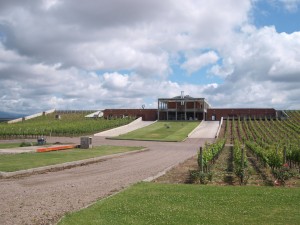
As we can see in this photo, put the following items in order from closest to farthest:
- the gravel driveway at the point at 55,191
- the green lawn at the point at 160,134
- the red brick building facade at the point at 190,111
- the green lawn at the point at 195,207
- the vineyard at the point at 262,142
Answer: the green lawn at the point at 195,207
the gravel driveway at the point at 55,191
the vineyard at the point at 262,142
the green lawn at the point at 160,134
the red brick building facade at the point at 190,111

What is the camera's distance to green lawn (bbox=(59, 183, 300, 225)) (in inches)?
328

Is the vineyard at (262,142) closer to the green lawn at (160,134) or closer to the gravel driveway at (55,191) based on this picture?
the gravel driveway at (55,191)

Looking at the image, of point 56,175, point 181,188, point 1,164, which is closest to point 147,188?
point 181,188

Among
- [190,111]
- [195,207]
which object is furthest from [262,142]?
[190,111]

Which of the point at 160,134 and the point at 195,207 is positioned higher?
the point at 160,134

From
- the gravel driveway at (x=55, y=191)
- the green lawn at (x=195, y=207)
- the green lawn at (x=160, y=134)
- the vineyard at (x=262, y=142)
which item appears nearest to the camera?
the green lawn at (x=195, y=207)

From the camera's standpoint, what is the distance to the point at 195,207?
949 cm

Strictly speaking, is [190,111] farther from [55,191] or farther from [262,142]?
[55,191]

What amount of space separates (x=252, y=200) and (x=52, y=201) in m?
5.67

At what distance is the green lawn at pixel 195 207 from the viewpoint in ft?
27.3

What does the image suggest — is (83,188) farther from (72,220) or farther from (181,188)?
(72,220)

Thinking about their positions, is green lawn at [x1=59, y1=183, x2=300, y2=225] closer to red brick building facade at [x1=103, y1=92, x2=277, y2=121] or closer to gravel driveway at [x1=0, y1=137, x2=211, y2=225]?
gravel driveway at [x1=0, y1=137, x2=211, y2=225]

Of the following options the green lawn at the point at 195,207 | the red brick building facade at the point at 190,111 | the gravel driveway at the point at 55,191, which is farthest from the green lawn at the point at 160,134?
the green lawn at the point at 195,207

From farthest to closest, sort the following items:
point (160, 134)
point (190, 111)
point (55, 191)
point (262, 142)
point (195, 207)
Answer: point (190, 111)
point (160, 134)
point (262, 142)
point (55, 191)
point (195, 207)
